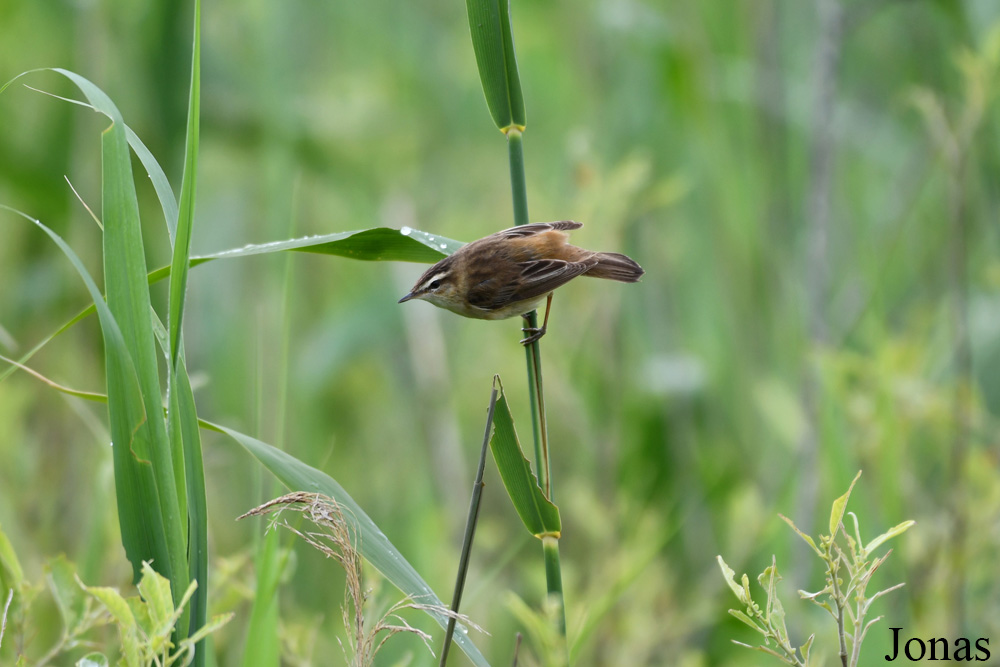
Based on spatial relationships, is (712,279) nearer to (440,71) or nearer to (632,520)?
(632,520)

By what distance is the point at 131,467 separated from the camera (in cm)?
113

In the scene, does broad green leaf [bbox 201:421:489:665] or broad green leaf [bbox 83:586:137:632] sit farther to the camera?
broad green leaf [bbox 201:421:489:665]

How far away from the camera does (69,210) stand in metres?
3.48

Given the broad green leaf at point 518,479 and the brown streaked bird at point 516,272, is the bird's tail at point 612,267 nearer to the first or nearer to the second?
the brown streaked bird at point 516,272

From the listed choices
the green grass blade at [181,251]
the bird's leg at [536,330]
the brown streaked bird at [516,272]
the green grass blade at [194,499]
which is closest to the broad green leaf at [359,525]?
the green grass blade at [194,499]

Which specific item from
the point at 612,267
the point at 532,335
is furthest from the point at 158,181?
the point at 612,267

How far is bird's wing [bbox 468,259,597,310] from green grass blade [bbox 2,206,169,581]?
1019mm

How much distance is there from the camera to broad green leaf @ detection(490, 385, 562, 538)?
1.28 m

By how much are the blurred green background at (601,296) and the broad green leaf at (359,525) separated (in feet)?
2.82

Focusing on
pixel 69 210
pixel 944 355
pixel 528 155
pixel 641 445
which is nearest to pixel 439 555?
pixel 641 445

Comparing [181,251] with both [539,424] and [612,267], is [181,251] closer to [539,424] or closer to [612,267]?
[539,424]

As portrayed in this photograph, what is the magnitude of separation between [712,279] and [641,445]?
3.37 feet

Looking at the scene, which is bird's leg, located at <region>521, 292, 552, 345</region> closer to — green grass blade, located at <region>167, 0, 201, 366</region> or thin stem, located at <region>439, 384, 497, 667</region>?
thin stem, located at <region>439, 384, 497, 667</region>

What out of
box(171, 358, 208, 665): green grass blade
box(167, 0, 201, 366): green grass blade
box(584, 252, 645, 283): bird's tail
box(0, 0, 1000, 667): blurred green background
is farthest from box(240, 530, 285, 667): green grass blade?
box(584, 252, 645, 283): bird's tail
